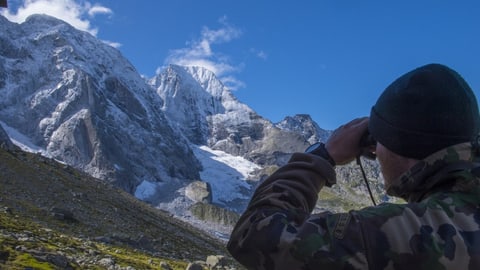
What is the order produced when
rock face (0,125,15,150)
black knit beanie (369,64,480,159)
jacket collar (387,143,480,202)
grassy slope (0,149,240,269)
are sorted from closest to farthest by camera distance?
jacket collar (387,143,480,202), black knit beanie (369,64,480,159), grassy slope (0,149,240,269), rock face (0,125,15,150)

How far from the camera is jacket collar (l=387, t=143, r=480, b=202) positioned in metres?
2.65

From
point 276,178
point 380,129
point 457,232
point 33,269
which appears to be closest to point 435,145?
point 380,129

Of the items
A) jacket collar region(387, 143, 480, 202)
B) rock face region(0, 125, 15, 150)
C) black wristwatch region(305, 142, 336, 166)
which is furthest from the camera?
rock face region(0, 125, 15, 150)

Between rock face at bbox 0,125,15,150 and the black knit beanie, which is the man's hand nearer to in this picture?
the black knit beanie

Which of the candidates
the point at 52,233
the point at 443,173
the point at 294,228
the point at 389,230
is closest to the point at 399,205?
the point at 389,230

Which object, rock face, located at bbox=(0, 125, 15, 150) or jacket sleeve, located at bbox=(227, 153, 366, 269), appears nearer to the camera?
jacket sleeve, located at bbox=(227, 153, 366, 269)

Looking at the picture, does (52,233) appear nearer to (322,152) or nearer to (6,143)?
(322,152)

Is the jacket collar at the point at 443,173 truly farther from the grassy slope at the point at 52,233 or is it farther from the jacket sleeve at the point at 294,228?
the grassy slope at the point at 52,233

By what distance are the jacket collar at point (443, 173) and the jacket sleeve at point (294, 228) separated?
1.67ft

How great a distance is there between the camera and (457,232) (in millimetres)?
2479

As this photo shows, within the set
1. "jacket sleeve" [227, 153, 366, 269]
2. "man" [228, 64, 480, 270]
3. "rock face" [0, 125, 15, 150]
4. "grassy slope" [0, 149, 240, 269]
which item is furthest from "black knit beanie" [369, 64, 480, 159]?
"rock face" [0, 125, 15, 150]

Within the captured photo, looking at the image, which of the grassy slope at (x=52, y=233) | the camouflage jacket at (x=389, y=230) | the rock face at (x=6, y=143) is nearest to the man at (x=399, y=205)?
the camouflage jacket at (x=389, y=230)

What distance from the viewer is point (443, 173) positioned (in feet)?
8.95

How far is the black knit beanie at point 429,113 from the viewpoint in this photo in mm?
2811
